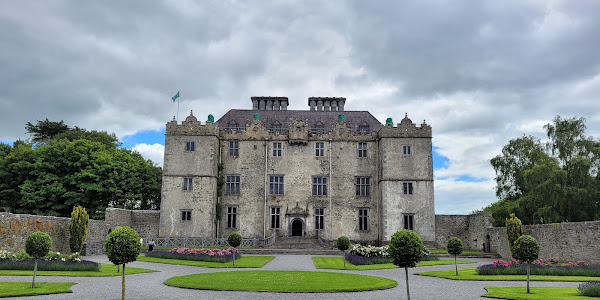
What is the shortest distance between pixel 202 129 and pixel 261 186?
7911mm

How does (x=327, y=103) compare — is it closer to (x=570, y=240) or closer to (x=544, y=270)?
(x=570, y=240)

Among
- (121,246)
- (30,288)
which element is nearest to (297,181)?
(30,288)

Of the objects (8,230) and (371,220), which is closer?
(8,230)

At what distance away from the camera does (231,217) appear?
1777 inches

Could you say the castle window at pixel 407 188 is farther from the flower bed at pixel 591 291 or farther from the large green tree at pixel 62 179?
the large green tree at pixel 62 179

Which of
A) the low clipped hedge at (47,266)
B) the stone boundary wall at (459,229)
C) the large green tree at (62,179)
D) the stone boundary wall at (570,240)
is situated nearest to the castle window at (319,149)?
the stone boundary wall at (459,229)

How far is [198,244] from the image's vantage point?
42625mm

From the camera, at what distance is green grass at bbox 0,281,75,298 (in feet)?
52.9

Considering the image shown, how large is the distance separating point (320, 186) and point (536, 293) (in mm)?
29512

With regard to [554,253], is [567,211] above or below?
above

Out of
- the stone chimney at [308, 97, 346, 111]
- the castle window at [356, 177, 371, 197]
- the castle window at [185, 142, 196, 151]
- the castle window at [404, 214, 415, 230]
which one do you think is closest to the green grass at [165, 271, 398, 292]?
the castle window at [404, 214, 415, 230]

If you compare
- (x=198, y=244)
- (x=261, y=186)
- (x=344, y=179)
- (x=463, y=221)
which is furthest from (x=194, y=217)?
(x=463, y=221)

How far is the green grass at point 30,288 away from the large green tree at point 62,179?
98.7 feet

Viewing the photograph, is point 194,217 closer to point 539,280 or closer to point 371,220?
point 371,220
